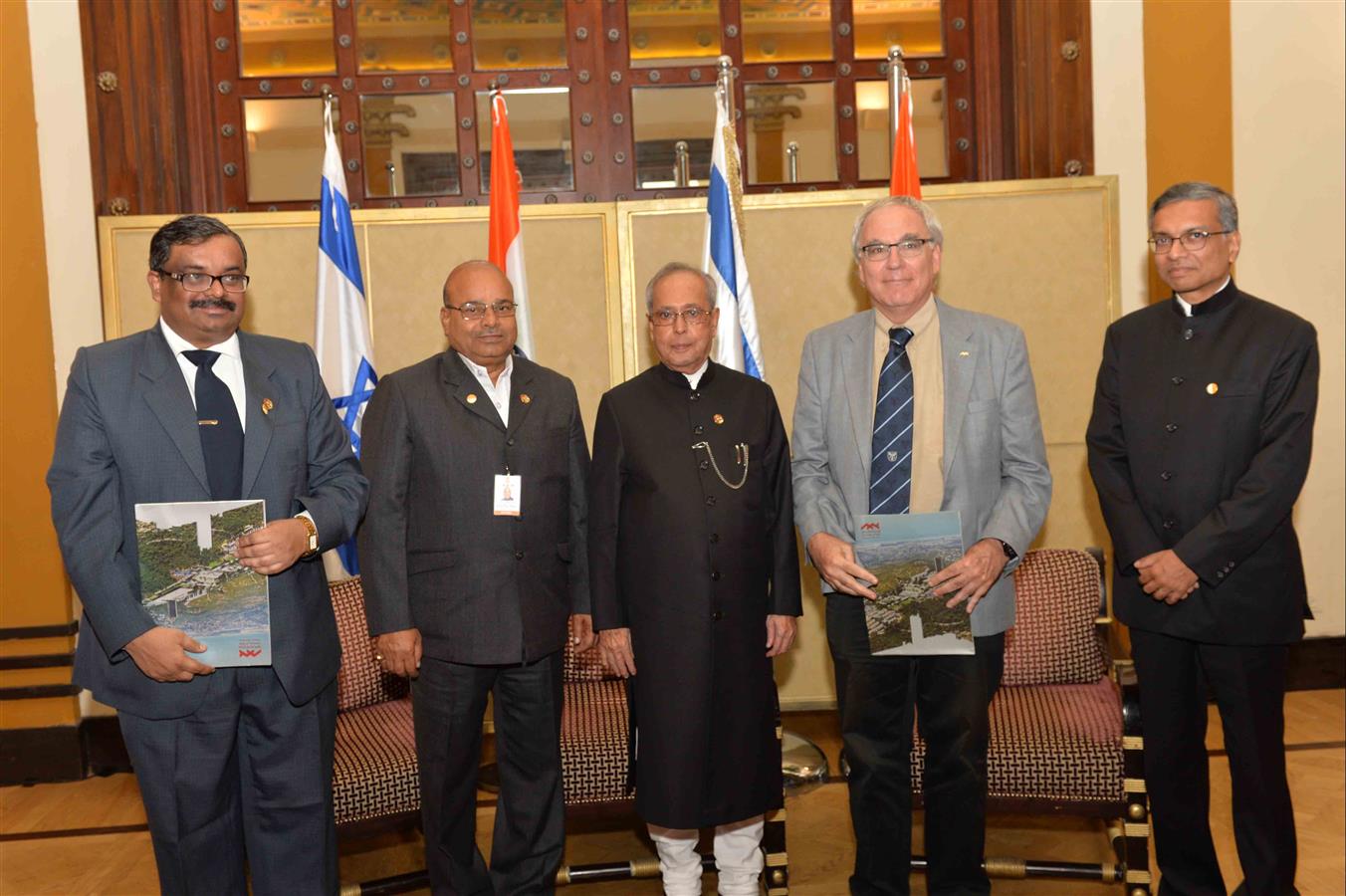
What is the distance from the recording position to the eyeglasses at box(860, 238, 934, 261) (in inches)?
115

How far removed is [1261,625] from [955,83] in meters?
A: 3.05

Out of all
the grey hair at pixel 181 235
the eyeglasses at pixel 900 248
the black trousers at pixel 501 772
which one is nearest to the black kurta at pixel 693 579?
the black trousers at pixel 501 772

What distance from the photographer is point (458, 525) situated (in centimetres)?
305

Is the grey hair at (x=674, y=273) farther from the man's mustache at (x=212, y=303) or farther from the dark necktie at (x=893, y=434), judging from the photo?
the man's mustache at (x=212, y=303)

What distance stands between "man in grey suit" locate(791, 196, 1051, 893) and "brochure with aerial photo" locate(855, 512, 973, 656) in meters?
0.04

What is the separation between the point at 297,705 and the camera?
8.67ft

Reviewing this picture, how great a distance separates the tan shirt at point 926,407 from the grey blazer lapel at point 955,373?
1cm

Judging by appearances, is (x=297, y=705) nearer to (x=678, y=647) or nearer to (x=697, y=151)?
(x=678, y=647)

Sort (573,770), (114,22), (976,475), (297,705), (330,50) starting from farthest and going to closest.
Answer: (330,50) < (114,22) < (573,770) < (976,475) < (297,705)

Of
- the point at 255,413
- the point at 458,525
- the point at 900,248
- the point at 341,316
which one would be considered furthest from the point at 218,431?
the point at 341,316

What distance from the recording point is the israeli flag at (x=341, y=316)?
4.43m

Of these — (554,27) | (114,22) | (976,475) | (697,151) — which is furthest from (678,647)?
(114,22)

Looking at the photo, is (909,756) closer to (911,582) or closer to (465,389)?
(911,582)

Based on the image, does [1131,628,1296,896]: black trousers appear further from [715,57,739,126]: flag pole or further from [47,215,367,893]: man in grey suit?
[715,57,739,126]: flag pole
